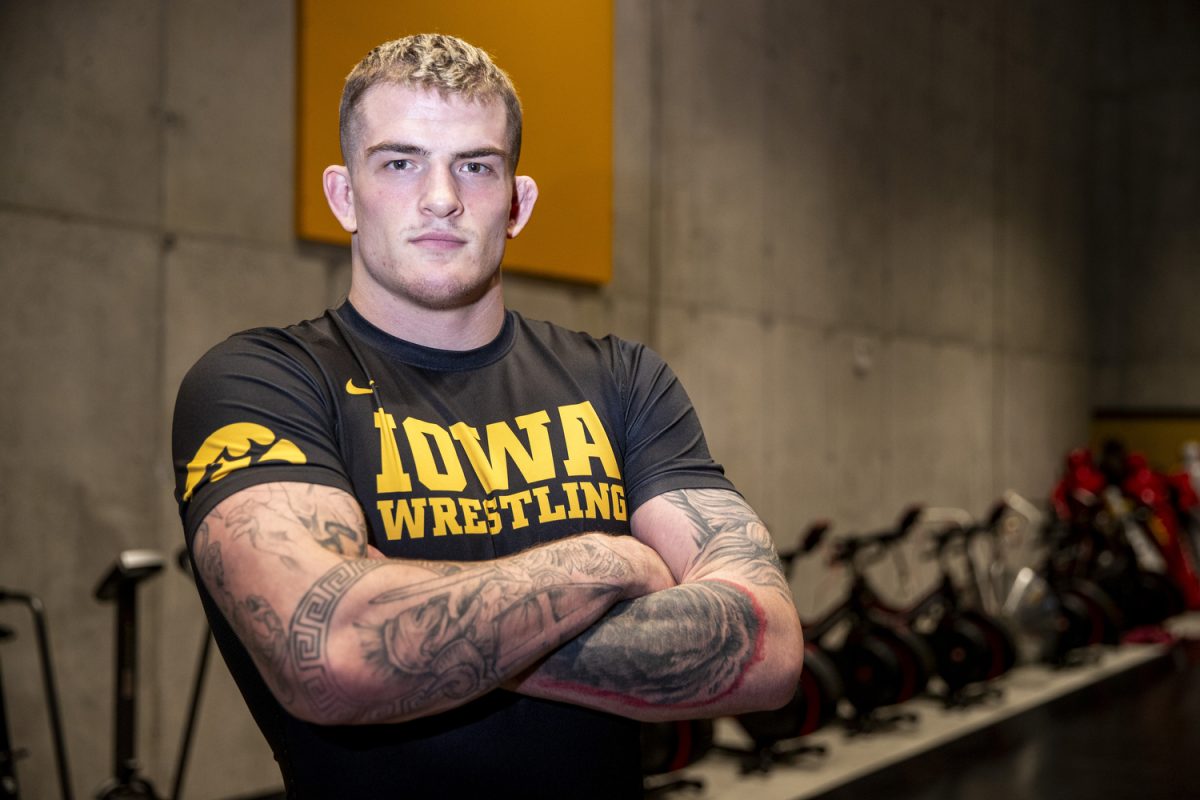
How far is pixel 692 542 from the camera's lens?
1.46 m

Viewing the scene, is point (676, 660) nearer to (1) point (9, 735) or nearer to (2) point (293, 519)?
(2) point (293, 519)

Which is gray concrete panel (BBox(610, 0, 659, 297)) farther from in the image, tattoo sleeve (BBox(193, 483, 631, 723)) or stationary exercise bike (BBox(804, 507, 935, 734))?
tattoo sleeve (BBox(193, 483, 631, 723))

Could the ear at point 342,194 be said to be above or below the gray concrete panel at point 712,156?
below

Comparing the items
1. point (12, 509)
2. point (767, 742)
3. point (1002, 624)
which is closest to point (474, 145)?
point (12, 509)

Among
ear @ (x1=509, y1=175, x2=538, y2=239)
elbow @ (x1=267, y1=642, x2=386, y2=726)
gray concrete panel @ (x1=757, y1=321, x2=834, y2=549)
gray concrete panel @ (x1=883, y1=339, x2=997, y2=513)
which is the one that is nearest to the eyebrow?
ear @ (x1=509, y1=175, x2=538, y2=239)

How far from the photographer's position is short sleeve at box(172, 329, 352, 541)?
1.22 m

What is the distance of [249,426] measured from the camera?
1.25m

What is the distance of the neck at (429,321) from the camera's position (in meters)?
1.43

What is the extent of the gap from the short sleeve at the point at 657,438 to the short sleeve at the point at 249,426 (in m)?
0.40

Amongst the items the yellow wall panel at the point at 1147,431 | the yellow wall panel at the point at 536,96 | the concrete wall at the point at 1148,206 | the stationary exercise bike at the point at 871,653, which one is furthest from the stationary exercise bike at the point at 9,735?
the concrete wall at the point at 1148,206

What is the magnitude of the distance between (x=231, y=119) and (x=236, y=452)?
3100 millimetres

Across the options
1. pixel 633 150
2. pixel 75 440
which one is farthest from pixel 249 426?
pixel 633 150

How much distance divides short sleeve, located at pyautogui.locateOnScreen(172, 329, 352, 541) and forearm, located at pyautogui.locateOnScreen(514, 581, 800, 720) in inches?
12.5

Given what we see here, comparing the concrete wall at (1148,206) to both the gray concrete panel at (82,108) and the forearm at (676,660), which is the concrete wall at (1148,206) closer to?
the gray concrete panel at (82,108)
